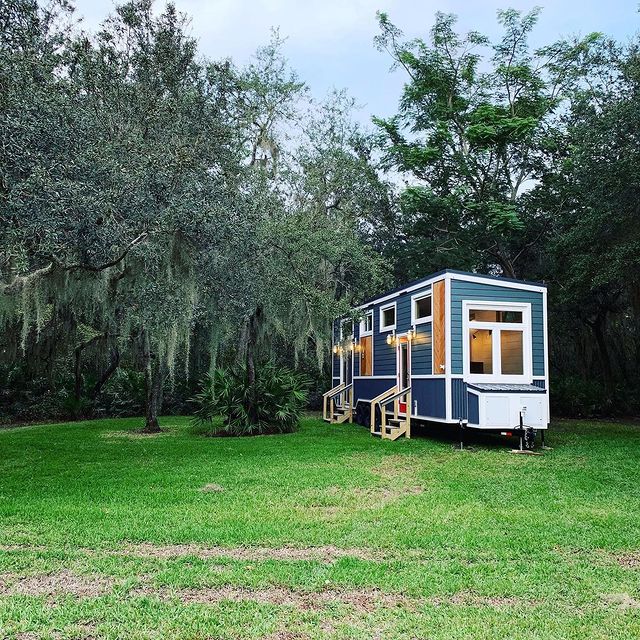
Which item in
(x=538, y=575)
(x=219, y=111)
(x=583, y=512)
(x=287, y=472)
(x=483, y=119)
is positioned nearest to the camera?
(x=538, y=575)

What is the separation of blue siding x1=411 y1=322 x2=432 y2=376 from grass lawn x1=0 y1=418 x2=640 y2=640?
2751 mm

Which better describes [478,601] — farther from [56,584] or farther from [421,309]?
[421,309]

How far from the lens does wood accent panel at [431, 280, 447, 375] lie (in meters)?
9.41

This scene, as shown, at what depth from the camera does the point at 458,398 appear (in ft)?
30.0

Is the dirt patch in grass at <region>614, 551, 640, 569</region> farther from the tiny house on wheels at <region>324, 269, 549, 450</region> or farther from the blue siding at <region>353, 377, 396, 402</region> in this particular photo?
the blue siding at <region>353, 377, 396, 402</region>

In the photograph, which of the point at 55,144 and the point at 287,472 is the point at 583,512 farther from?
the point at 55,144

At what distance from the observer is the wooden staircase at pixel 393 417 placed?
10.3 meters

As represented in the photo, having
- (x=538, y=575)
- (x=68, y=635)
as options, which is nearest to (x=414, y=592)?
(x=538, y=575)

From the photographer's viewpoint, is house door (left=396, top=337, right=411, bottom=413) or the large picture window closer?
the large picture window

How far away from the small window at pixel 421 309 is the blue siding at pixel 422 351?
160mm

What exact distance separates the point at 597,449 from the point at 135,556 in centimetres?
769

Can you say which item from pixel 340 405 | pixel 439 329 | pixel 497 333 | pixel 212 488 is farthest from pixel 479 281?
pixel 340 405

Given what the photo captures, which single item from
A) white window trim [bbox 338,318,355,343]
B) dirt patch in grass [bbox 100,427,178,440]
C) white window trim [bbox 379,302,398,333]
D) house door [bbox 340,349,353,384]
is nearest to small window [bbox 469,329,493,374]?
white window trim [bbox 379,302,398,333]

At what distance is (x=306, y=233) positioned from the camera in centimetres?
1063
